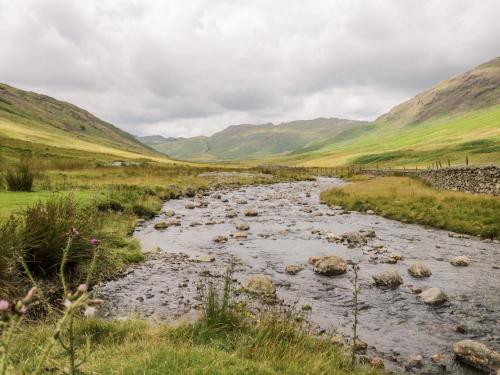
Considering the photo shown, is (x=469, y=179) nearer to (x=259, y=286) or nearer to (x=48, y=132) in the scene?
(x=259, y=286)

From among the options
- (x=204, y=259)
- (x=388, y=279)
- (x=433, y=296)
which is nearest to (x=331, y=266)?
(x=388, y=279)

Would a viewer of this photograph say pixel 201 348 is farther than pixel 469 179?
No

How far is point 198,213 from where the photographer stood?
1021 inches

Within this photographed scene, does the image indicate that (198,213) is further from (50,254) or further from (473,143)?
(473,143)

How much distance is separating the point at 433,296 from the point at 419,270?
8.34 ft

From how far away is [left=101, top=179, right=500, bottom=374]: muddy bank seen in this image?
9000 millimetres

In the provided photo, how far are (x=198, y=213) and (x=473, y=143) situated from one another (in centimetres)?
11853

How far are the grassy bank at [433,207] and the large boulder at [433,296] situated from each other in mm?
10422

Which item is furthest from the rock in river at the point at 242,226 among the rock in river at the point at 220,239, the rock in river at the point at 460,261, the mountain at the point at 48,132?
the mountain at the point at 48,132

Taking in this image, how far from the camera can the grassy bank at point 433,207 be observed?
2048 cm

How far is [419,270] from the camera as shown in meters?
13.1

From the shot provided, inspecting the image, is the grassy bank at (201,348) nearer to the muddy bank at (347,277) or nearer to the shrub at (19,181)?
the muddy bank at (347,277)

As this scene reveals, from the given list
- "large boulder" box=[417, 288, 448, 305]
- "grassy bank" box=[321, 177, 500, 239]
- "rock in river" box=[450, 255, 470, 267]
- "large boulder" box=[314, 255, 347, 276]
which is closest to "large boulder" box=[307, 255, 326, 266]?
"large boulder" box=[314, 255, 347, 276]

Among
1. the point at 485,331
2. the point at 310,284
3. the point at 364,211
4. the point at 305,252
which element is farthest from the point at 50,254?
the point at 364,211
